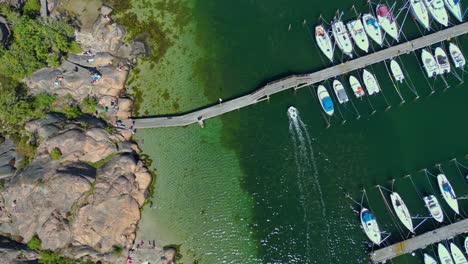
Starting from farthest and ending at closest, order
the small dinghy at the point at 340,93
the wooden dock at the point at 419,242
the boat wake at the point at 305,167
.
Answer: the small dinghy at the point at 340,93 < the boat wake at the point at 305,167 < the wooden dock at the point at 419,242

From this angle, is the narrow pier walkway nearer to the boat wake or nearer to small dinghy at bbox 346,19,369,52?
small dinghy at bbox 346,19,369,52

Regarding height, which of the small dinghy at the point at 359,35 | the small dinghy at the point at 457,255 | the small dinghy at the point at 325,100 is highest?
the small dinghy at the point at 359,35

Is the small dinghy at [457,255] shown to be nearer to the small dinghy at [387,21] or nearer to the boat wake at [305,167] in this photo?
the boat wake at [305,167]

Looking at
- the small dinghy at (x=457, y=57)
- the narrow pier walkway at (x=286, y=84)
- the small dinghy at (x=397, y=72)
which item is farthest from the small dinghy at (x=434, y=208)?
the narrow pier walkway at (x=286, y=84)

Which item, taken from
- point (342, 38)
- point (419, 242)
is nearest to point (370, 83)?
point (342, 38)

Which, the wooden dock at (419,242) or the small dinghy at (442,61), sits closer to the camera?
the wooden dock at (419,242)

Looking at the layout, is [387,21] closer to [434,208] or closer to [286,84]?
[286,84]

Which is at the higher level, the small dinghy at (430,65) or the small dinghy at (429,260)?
the small dinghy at (430,65)
